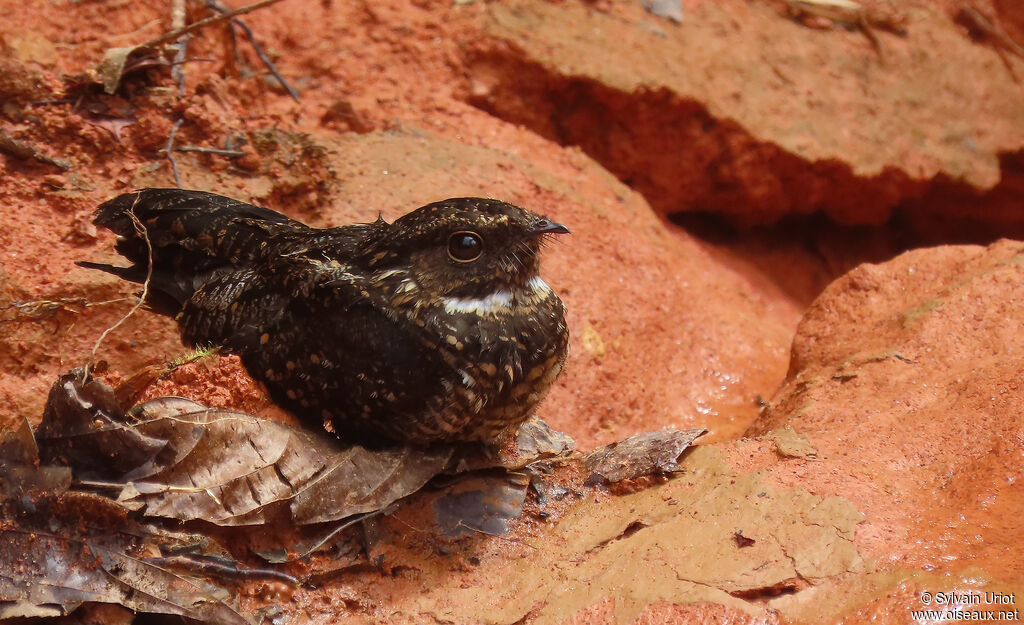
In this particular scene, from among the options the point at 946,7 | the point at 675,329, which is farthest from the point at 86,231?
the point at 946,7

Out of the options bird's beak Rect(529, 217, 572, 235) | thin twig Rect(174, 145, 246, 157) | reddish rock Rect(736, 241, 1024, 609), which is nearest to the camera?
reddish rock Rect(736, 241, 1024, 609)

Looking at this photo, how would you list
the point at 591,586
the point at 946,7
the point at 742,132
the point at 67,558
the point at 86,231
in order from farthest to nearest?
the point at 946,7 < the point at 742,132 < the point at 86,231 < the point at 591,586 < the point at 67,558

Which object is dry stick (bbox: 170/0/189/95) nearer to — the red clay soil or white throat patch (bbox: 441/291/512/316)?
the red clay soil

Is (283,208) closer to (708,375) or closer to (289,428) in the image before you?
(289,428)

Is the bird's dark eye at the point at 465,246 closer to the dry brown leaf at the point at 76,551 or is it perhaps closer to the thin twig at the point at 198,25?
the dry brown leaf at the point at 76,551

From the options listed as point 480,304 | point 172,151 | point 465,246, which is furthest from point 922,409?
point 172,151

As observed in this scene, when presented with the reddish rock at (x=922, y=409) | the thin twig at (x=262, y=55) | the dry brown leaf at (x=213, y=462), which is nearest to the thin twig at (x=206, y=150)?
the thin twig at (x=262, y=55)

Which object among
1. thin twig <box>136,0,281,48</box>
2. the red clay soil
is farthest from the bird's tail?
thin twig <box>136,0,281,48</box>
